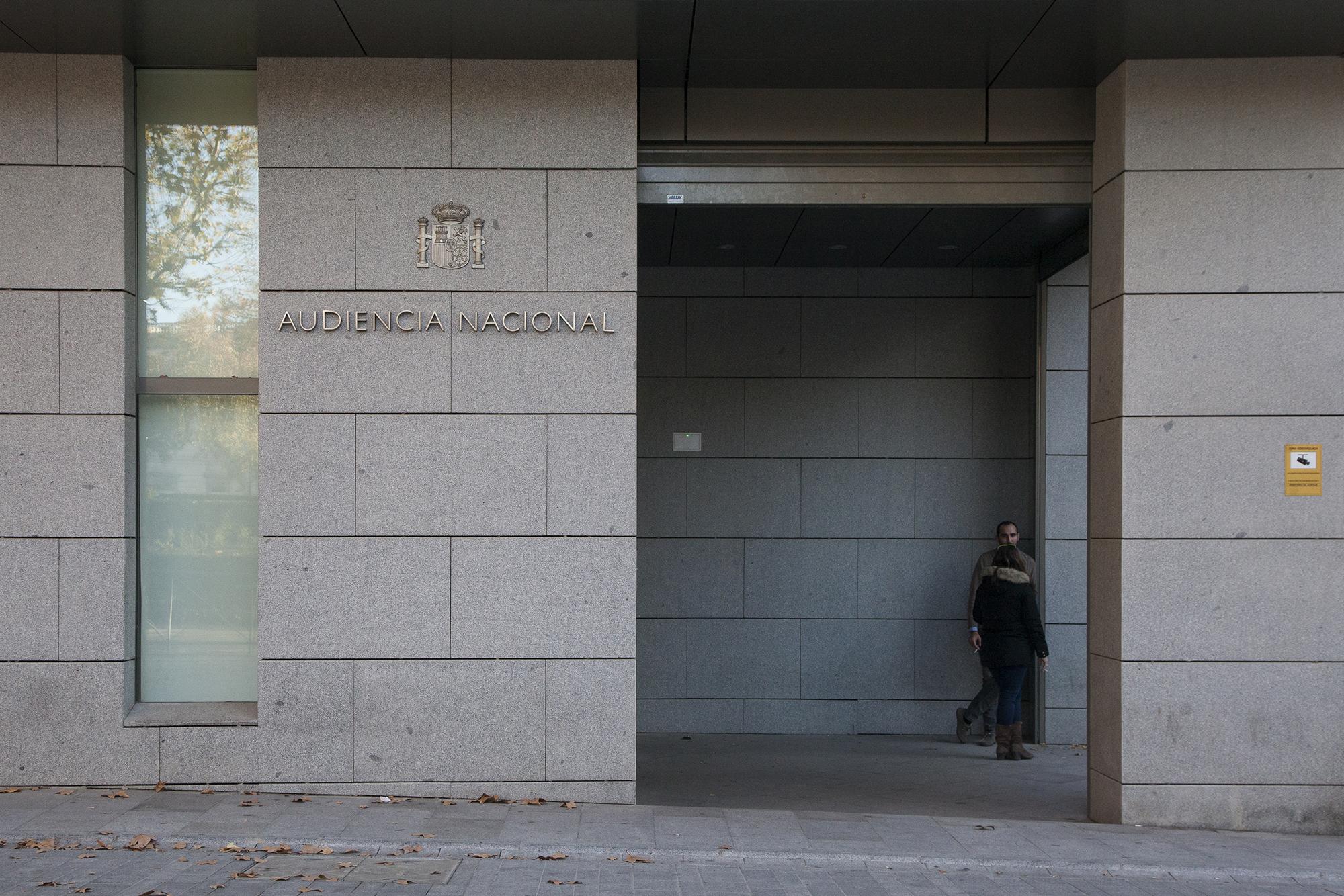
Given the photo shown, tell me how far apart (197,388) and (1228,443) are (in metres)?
6.55

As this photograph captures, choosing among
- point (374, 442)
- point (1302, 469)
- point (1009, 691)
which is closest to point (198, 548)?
point (374, 442)

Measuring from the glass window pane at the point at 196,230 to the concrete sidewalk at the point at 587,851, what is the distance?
2848 mm

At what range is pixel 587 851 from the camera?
21.4ft

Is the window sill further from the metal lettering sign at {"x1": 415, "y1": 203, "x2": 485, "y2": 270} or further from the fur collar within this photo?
the fur collar

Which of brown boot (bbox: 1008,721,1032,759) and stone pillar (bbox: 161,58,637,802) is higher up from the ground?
stone pillar (bbox: 161,58,637,802)

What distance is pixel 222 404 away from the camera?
7.83 m

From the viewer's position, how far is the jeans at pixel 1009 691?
1010 cm

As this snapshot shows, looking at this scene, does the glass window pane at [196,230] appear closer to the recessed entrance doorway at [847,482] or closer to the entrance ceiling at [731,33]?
the entrance ceiling at [731,33]

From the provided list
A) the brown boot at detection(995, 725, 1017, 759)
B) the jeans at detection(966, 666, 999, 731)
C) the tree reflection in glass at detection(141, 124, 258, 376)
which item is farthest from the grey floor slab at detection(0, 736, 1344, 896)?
the tree reflection in glass at detection(141, 124, 258, 376)

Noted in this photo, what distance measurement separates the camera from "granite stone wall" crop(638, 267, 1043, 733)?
11.1m

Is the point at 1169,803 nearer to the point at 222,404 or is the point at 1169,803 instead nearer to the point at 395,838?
the point at 395,838

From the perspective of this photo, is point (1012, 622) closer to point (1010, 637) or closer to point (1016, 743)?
point (1010, 637)

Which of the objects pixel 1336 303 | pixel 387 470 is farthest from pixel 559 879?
pixel 1336 303

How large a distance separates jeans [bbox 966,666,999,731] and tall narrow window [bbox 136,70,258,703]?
20.0ft
